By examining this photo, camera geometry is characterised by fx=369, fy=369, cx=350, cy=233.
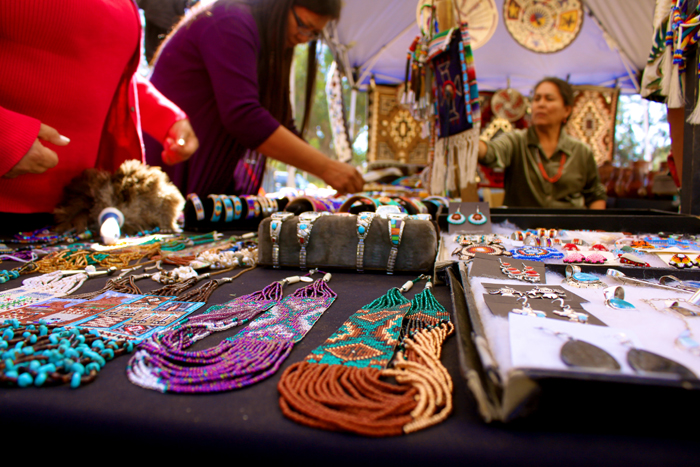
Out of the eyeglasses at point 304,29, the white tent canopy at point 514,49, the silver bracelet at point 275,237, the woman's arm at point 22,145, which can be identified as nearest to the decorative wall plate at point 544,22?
the white tent canopy at point 514,49

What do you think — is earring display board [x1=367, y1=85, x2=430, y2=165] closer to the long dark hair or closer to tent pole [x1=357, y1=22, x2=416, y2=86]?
tent pole [x1=357, y1=22, x2=416, y2=86]

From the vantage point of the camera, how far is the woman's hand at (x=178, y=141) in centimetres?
189

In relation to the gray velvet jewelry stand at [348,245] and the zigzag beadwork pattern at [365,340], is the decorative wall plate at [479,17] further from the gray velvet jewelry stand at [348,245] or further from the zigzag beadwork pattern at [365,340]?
the zigzag beadwork pattern at [365,340]

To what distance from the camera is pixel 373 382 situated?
0.47 m

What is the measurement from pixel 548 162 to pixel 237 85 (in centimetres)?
219

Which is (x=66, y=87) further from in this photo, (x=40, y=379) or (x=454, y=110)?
(x=454, y=110)

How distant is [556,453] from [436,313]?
0.37m

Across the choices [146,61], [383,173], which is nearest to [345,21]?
[383,173]

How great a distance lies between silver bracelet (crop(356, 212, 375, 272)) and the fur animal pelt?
1.14 metres

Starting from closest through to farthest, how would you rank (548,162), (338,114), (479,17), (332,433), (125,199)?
(332,433), (125,199), (548,162), (479,17), (338,114)

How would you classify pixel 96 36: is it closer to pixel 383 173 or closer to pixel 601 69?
pixel 383 173

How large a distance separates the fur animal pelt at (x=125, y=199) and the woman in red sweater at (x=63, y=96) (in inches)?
3.3

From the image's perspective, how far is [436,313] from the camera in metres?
0.73

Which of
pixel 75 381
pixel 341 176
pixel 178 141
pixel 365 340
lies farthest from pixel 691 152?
pixel 178 141
